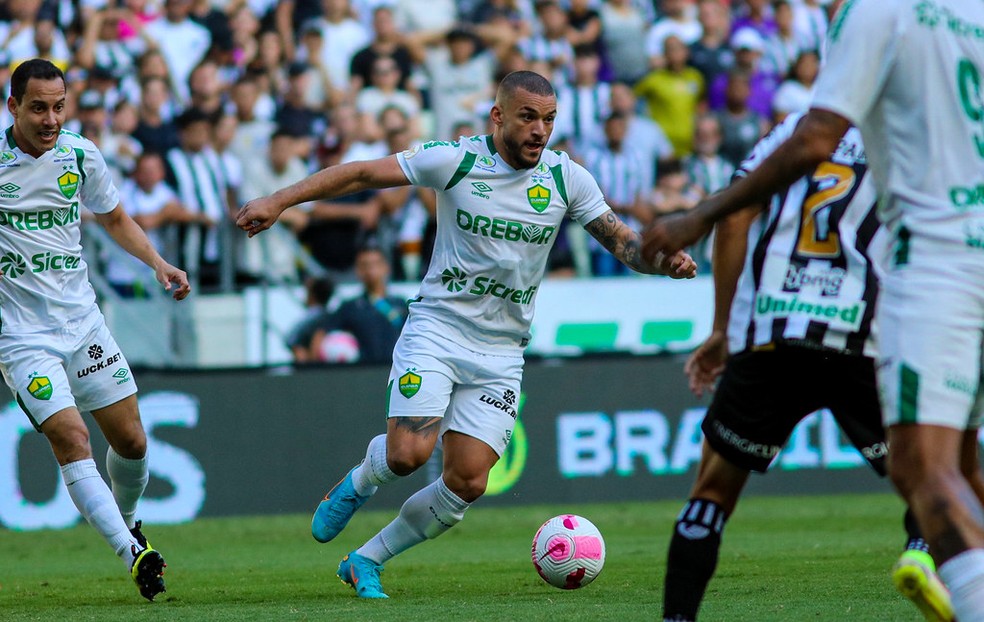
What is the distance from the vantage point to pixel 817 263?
18.7ft

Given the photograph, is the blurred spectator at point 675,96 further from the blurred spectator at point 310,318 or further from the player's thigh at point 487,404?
the player's thigh at point 487,404

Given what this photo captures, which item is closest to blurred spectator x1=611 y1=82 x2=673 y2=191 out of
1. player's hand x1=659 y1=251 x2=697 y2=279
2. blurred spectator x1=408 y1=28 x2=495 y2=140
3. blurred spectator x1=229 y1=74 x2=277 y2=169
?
blurred spectator x1=408 y1=28 x2=495 y2=140

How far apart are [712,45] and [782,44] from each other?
1.16 m

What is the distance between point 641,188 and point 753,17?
4080 mm

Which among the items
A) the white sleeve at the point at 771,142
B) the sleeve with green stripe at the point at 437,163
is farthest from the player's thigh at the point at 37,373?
the white sleeve at the point at 771,142

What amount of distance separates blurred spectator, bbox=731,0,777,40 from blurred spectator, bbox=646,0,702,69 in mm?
533

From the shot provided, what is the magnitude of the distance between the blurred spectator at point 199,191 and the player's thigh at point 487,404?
22.7 ft

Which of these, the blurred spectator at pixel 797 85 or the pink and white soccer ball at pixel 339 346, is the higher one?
the blurred spectator at pixel 797 85

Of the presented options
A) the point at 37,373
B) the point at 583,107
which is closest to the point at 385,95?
the point at 583,107

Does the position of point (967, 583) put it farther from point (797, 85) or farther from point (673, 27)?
point (673, 27)

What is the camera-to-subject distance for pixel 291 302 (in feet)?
46.4

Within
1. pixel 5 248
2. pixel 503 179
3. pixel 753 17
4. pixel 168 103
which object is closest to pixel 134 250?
pixel 5 248

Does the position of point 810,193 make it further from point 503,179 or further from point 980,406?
point 503,179

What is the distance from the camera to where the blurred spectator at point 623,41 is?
18.3m
